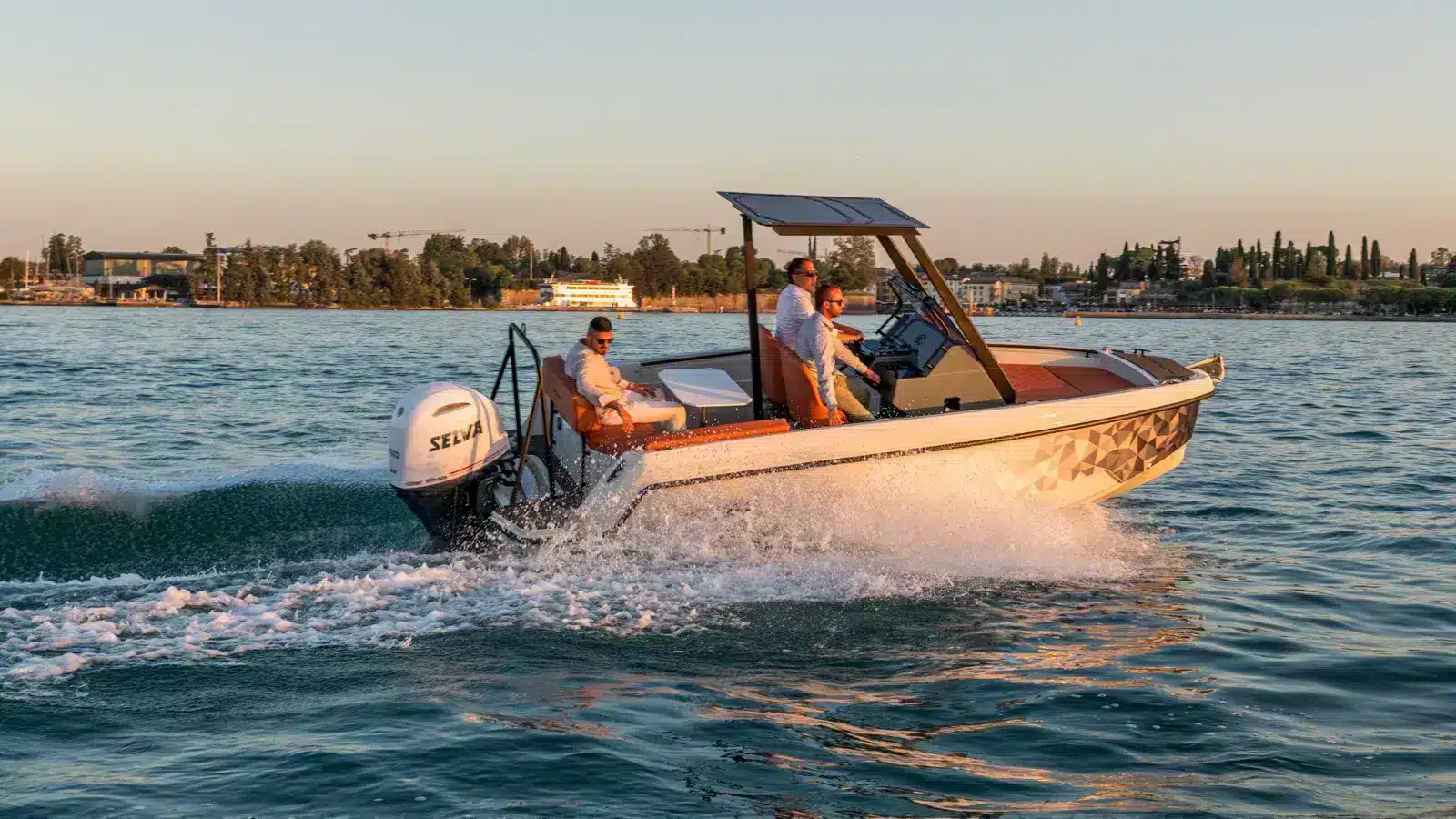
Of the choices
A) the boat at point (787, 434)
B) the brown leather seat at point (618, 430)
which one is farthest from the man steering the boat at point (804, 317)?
the brown leather seat at point (618, 430)

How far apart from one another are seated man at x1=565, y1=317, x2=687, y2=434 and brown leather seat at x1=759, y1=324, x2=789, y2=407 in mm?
677

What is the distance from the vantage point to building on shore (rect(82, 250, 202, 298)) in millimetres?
171125

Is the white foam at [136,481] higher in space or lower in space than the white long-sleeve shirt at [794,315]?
lower

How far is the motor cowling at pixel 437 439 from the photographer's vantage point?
7691 millimetres

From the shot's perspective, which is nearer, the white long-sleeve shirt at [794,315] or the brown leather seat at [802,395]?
the brown leather seat at [802,395]

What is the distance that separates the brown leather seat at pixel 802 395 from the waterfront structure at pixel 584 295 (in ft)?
499

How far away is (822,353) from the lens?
8.46 m

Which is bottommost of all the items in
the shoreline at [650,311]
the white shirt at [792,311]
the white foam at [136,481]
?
the white foam at [136,481]

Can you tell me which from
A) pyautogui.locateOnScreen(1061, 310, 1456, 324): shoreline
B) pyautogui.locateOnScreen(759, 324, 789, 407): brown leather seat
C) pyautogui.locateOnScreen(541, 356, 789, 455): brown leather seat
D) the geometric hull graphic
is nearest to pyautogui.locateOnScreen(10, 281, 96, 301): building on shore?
pyautogui.locateOnScreen(1061, 310, 1456, 324): shoreline

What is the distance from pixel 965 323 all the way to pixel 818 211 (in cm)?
131

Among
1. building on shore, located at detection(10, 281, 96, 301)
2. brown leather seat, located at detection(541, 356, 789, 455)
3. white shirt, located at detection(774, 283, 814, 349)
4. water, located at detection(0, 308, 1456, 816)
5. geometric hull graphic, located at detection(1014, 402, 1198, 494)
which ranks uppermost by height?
building on shore, located at detection(10, 281, 96, 301)

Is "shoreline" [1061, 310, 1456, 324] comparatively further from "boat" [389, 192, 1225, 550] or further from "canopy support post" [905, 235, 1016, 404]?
"canopy support post" [905, 235, 1016, 404]

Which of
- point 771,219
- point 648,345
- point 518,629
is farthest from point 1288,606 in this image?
point 648,345

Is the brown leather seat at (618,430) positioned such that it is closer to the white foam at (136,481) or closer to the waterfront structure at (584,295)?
the white foam at (136,481)
